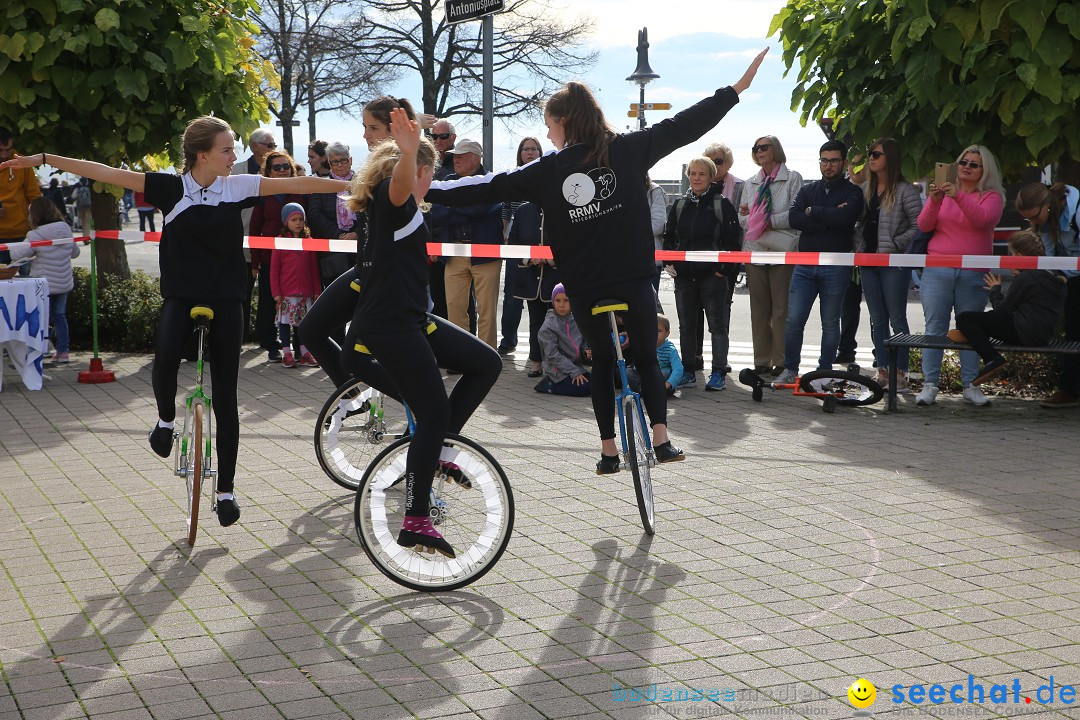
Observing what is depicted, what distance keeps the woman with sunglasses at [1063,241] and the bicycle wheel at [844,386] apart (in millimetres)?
1464

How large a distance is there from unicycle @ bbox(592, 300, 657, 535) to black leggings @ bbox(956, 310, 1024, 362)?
14.4ft

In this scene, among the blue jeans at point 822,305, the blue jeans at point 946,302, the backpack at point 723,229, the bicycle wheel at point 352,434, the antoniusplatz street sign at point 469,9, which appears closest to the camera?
the bicycle wheel at point 352,434

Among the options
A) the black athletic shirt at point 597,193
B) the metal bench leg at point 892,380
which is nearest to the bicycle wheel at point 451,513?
the black athletic shirt at point 597,193

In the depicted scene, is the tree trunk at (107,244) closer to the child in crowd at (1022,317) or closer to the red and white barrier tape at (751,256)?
the red and white barrier tape at (751,256)

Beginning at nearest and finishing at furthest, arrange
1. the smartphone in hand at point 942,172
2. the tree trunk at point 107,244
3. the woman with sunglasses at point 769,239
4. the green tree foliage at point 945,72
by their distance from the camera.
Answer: the green tree foliage at point 945,72, the smartphone in hand at point 942,172, the woman with sunglasses at point 769,239, the tree trunk at point 107,244

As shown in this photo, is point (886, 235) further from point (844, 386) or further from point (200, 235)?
point (200, 235)

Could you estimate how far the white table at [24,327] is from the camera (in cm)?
1036

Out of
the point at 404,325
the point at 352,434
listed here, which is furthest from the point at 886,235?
the point at 404,325

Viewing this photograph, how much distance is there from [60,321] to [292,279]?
2333 mm

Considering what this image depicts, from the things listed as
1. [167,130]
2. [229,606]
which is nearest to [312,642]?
[229,606]

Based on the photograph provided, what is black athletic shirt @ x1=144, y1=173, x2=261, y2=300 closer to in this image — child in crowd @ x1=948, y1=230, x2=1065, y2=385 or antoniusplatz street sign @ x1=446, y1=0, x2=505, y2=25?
antoniusplatz street sign @ x1=446, y1=0, x2=505, y2=25

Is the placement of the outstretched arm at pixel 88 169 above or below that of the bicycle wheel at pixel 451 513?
above

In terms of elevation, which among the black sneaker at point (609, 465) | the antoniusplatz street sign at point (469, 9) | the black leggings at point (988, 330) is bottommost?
the black sneaker at point (609, 465)

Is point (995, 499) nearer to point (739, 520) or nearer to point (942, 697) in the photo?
point (739, 520)
